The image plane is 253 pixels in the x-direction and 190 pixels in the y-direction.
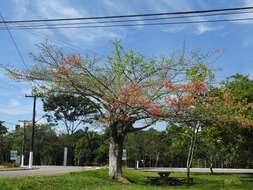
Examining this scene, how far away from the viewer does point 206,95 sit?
31.2 metres

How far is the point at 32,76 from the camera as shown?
29.2 m

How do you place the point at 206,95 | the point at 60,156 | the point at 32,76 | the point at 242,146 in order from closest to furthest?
the point at 32,76 < the point at 206,95 < the point at 242,146 < the point at 60,156

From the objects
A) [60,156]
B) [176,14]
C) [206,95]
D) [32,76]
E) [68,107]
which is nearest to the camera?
[176,14]

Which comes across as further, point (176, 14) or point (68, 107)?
point (68, 107)

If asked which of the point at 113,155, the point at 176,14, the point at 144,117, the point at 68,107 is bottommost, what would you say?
the point at 113,155

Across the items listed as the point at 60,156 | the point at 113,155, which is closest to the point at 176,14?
the point at 113,155

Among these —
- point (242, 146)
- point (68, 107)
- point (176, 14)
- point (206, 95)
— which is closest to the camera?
point (176, 14)

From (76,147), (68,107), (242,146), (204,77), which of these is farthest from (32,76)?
(76,147)

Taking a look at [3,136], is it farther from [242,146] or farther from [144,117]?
[144,117]

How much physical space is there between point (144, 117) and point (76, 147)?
58962 mm

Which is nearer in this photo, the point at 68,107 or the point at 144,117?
the point at 144,117

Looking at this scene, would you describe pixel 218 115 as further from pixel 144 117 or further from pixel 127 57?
pixel 127 57

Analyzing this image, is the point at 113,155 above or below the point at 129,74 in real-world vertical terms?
below

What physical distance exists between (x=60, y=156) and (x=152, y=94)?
6960 centimetres
